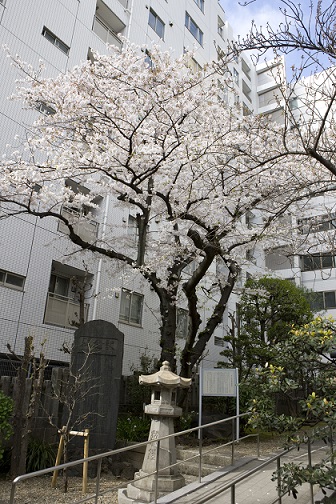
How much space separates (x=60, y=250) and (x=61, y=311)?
2119mm

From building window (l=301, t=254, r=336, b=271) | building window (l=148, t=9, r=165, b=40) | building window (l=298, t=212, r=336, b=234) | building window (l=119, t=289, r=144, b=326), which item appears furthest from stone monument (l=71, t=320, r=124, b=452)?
building window (l=148, t=9, r=165, b=40)

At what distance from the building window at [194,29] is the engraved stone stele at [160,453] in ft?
71.8

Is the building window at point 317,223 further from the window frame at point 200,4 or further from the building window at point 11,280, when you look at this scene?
the window frame at point 200,4

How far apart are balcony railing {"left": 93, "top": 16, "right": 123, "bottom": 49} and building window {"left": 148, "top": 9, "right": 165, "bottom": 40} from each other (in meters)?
2.91

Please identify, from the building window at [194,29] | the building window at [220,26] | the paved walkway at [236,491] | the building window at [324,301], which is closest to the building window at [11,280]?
the paved walkway at [236,491]

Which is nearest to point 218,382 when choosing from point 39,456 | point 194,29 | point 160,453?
point 160,453

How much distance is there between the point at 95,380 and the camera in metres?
8.54

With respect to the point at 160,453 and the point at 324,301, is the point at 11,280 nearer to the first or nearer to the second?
the point at 160,453

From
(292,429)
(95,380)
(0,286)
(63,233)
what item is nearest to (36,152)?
(63,233)

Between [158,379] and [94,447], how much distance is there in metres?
2.71

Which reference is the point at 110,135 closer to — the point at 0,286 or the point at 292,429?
the point at 0,286

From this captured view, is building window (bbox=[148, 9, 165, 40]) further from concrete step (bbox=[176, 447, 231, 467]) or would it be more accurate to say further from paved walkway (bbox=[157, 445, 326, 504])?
paved walkway (bbox=[157, 445, 326, 504])

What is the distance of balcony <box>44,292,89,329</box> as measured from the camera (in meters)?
12.4

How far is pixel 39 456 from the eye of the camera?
7.39 m
